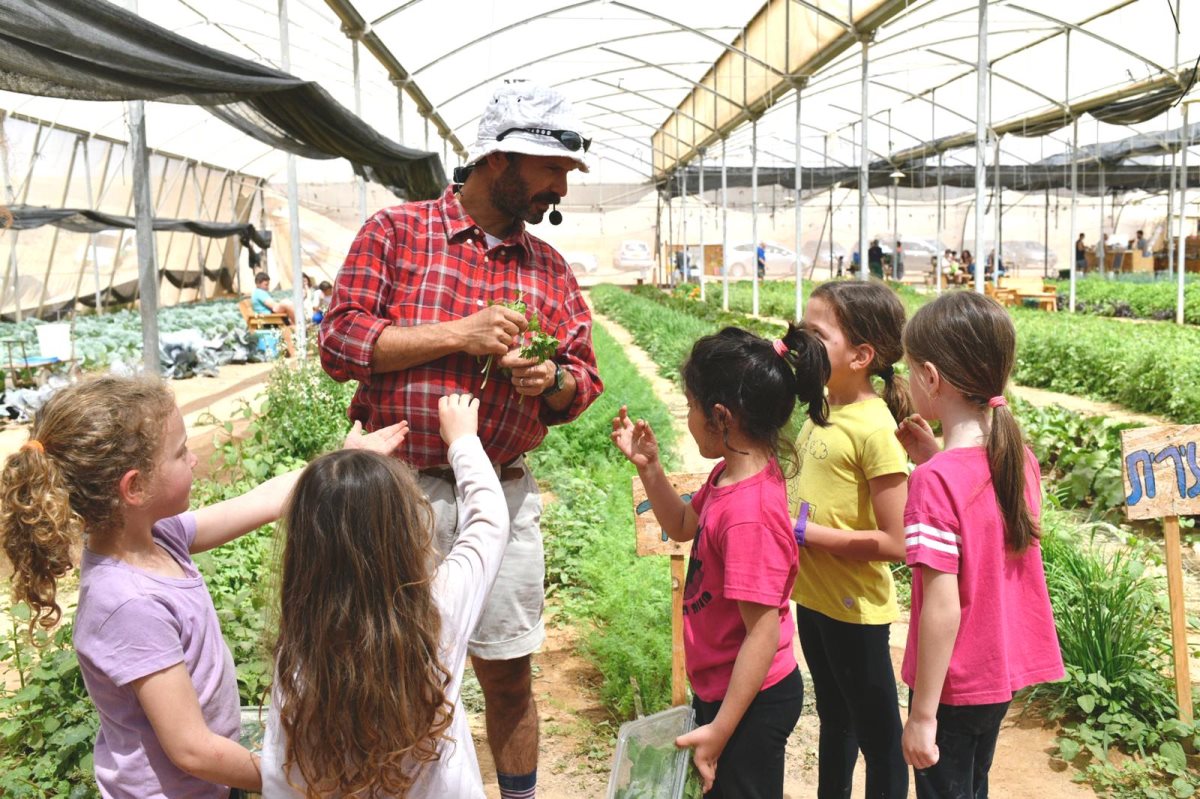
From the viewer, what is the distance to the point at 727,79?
17.5m

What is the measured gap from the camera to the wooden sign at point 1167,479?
318 centimetres

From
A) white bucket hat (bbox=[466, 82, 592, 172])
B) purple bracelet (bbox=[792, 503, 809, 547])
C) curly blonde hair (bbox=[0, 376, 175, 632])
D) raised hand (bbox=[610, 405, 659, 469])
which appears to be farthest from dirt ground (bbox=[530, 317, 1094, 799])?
white bucket hat (bbox=[466, 82, 592, 172])

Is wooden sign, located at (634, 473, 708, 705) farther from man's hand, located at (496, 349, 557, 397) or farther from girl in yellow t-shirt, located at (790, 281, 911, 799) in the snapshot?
man's hand, located at (496, 349, 557, 397)

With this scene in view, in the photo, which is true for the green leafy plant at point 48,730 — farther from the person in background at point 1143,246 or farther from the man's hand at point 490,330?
the person in background at point 1143,246

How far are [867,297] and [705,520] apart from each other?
Answer: 838mm

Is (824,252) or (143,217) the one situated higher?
(824,252)

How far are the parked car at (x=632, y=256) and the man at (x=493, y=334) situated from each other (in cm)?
3817

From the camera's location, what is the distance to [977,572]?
6.86 feet

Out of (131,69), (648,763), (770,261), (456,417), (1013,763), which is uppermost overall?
(770,261)

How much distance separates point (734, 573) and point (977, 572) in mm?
509

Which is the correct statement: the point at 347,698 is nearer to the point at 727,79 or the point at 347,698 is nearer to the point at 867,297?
the point at 867,297

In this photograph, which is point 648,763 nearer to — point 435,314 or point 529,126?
point 435,314

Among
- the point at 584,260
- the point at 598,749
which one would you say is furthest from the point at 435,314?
the point at 584,260

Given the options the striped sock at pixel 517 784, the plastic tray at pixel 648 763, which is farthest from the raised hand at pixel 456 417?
the striped sock at pixel 517 784
